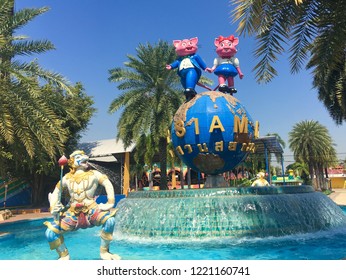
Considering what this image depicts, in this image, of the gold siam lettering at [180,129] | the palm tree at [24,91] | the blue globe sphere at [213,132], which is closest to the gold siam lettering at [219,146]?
the blue globe sphere at [213,132]

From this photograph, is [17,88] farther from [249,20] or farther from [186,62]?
[249,20]

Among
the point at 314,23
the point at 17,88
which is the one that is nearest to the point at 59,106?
the point at 17,88

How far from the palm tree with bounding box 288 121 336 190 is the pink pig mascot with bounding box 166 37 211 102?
34113mm

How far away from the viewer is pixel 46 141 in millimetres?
10742

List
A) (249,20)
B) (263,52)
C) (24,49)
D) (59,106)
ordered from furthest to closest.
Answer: (59,106), (24,49), (263,52), (249,20)

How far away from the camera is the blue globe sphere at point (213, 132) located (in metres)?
11.3

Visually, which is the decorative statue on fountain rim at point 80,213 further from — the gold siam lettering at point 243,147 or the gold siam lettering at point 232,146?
the gold siam lettering at point 243,147

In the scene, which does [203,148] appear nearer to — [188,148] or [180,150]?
[188,148]

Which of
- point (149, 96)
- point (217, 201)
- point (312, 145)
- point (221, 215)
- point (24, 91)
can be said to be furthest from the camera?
point (312, 145)

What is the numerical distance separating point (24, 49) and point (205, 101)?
21.3 ft

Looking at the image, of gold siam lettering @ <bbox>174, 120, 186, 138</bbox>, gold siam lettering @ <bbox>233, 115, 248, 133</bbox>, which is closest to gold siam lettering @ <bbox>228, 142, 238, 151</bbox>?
gold siam lettering @ <bbox>233, 115, 248, 133</bbox>

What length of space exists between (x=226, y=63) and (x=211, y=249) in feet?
25.9

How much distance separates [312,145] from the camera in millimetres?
43156

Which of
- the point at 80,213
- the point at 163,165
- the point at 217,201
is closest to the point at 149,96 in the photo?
the point at 163,165
